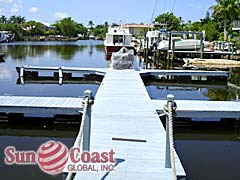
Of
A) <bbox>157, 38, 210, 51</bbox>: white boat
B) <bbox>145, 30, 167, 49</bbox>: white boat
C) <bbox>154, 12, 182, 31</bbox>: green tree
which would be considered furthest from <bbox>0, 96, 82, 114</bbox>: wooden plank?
<bbox>154, 12, 182, 31</bbox>: green tree

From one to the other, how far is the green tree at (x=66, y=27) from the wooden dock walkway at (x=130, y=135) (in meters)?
119

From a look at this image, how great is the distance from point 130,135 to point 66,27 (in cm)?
12329

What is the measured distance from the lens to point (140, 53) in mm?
42156

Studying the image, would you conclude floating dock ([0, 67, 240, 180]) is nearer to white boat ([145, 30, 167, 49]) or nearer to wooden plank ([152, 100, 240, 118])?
wooden plank ([152, 100, 240, 118])

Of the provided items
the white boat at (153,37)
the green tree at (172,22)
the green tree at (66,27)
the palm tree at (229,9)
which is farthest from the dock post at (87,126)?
the green tree at (66,27)

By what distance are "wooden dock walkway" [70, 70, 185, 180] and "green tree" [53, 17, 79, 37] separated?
118720 millimetres

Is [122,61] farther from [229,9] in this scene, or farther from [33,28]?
[33,28]

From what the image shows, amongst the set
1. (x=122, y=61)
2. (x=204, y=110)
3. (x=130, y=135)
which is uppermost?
(x=122, y=61)

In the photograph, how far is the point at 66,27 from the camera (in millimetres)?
126188

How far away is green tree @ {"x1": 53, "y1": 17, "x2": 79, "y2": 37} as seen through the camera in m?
126

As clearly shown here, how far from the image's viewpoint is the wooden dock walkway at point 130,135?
506cm

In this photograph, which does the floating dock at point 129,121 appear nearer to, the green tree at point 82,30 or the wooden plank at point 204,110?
the wooden plank at point 204,110

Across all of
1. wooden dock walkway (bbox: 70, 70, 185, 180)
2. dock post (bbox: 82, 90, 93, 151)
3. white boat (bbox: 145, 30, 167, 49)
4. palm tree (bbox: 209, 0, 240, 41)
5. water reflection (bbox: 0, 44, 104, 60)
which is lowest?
wooden dock walkway (bbox: 70, 70, 185, 180)

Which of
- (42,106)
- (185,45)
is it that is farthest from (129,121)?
(185,45)
